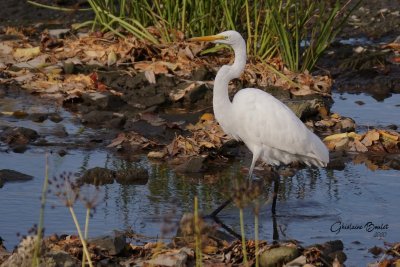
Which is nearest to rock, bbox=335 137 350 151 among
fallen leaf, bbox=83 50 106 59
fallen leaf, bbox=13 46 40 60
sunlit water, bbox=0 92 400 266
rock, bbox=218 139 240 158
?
sunlit water, bbox=0 92 400 266

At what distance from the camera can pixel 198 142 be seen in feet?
32.2

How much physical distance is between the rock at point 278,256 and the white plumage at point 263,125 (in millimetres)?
2249

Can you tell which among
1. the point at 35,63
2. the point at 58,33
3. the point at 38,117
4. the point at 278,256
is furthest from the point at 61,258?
the point at 58,33

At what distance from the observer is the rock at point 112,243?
641cm

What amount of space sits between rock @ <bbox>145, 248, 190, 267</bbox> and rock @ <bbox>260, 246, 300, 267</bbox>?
20.1 inches

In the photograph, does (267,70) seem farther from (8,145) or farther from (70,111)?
(8,145)

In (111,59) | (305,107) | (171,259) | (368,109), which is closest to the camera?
(171,259)

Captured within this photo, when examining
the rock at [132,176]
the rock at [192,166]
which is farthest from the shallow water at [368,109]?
the rock at [132,176]

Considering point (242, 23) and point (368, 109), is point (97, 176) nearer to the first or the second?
point (368, 109)

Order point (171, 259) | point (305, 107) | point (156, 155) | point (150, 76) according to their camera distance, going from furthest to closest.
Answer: point (150, 76), point (305, 107), point (156, 155), point (171, 259)

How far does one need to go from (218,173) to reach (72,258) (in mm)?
3247

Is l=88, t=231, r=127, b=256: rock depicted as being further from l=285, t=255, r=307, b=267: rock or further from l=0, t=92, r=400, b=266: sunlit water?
l=285, t=255, r=307, b=267: rock

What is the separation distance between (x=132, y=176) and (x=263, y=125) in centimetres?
123

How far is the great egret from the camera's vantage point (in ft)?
28.3
